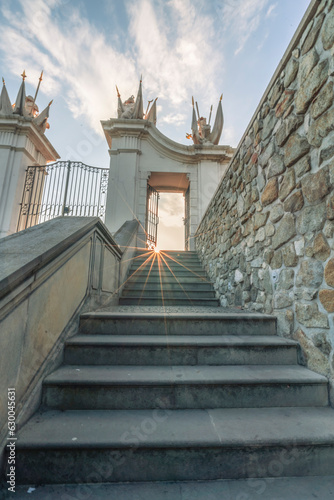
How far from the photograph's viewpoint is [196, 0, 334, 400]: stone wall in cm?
171

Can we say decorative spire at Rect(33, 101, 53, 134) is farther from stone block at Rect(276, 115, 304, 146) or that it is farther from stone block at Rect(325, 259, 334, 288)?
stone block at Rect(325, 259, 334, 288)

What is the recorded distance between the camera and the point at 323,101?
69.1 inches

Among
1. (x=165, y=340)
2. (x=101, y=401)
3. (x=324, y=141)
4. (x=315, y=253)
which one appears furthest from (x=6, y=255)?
(x=324, y=141)

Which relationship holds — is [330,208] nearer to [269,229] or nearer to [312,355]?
[269,229]

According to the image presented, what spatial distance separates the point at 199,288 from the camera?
455 cm

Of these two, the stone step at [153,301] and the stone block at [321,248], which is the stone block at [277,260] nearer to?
the stone block at [321,248]

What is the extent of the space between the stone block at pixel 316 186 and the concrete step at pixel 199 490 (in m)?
1.70

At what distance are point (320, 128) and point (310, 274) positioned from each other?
1098 millimetres

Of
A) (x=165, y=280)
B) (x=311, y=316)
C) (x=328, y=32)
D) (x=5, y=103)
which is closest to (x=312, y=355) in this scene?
(x=311, y=316)

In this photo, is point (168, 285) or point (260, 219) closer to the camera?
point (260, 219)

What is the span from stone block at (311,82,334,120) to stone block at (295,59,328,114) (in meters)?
0.07

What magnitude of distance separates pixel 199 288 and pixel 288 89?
3257 mm

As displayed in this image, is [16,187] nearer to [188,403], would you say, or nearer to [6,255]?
[6,255]

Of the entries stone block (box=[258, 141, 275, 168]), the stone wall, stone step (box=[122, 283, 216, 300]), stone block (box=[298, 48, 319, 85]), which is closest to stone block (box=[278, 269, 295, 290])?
the stone wall
